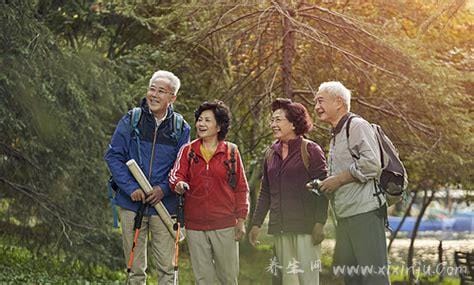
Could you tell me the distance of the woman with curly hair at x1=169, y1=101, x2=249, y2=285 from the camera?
21.5 ft

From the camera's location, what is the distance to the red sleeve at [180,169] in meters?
6.49

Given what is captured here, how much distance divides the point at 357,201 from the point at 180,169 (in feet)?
4.27

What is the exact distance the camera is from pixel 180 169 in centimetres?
650

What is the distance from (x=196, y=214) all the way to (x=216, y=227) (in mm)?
169

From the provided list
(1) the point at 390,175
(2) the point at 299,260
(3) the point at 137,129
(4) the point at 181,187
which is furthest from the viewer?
(3) the point at 137,129

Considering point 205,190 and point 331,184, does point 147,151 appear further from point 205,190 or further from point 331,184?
point 331,184

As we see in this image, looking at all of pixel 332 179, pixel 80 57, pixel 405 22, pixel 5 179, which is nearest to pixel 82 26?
pixel 80 57

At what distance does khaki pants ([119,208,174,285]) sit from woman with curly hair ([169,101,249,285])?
0.21 meters

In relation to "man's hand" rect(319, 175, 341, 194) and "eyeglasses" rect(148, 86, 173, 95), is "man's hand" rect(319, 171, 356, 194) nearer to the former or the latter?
"man's hand" rect(319, 175, 341, 194)

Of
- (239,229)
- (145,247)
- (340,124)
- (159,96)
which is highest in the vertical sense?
(159,96)

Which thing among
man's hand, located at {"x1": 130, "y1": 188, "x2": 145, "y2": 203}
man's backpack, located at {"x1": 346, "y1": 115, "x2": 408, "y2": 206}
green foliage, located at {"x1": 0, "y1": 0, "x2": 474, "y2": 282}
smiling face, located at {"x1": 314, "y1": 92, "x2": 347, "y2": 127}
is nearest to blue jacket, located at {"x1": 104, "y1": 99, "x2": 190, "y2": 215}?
man's hand, located at {"x1": 130, "y1": 188, "x2": 145, "y2": 203}

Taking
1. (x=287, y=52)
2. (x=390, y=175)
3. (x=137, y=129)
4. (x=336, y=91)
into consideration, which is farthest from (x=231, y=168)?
(x=287, y=52)

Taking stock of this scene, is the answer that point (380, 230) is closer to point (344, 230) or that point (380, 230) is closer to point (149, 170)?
point (344, 230)

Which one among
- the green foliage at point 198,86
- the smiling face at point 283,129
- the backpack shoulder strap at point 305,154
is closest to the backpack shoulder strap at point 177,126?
the smiling face at point 283,129
